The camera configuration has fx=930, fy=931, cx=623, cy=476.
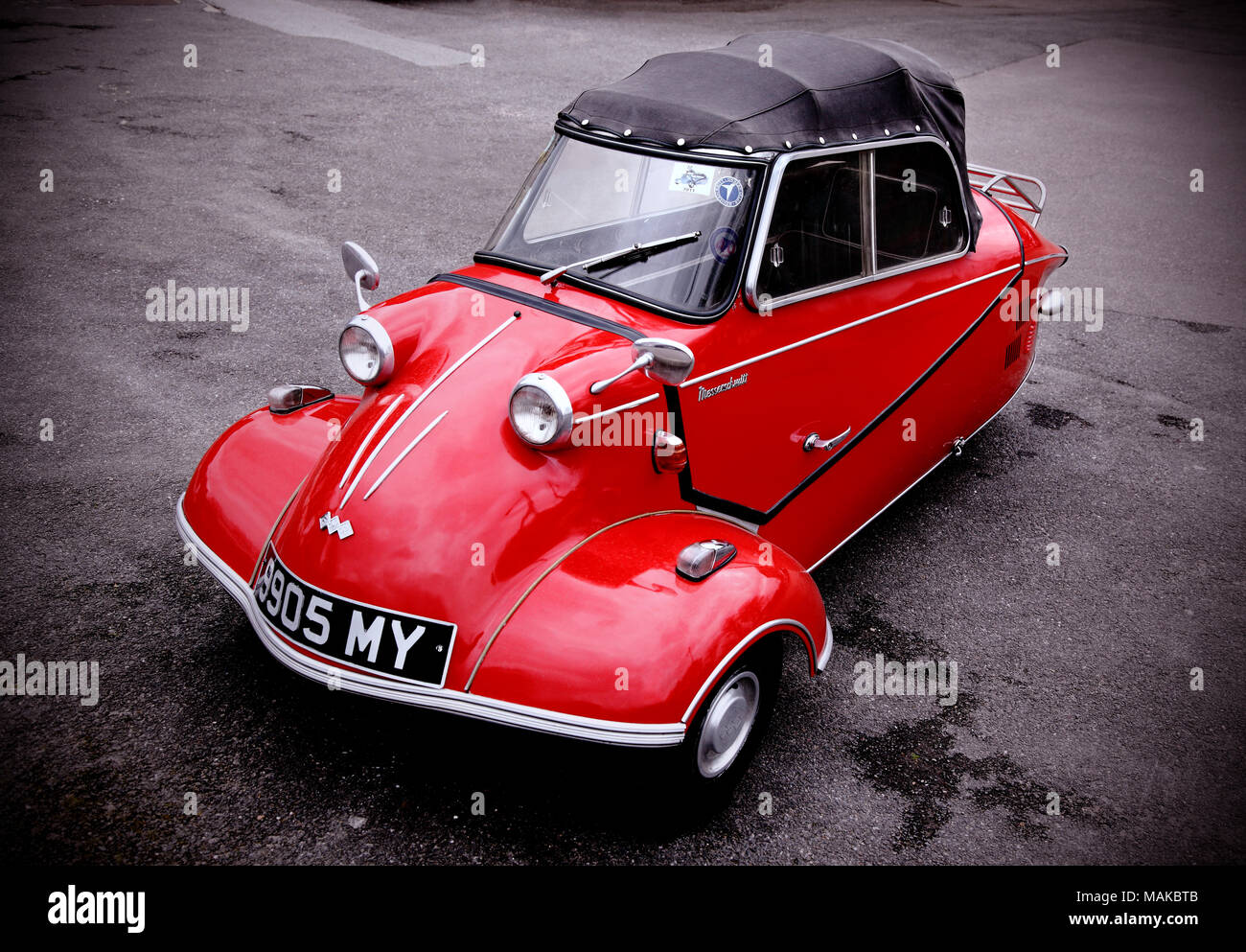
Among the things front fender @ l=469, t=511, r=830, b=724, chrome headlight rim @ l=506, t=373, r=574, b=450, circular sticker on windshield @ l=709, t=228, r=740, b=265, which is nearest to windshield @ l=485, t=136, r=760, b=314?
circular sticker on windshield @ l=709, t=228, r=740, b=265

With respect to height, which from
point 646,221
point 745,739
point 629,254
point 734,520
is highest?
point 646,221

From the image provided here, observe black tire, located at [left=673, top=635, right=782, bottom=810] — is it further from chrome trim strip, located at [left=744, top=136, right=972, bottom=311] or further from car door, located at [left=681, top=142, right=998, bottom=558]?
chrome trim strip, located at [left=744, top=136, right=972, bottom=311]

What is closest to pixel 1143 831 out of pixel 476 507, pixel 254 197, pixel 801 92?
pixel 476 507

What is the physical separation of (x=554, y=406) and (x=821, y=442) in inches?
58.1

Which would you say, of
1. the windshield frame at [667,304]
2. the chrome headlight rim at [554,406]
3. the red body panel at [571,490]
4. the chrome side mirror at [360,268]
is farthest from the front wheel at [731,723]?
the chrome side mirror at [360,268]

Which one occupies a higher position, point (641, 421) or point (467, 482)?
point (641, 421)

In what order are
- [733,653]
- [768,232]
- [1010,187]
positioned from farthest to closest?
[1010,187], [768,232], [733,653]

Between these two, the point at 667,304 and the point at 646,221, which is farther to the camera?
the point at 646,221

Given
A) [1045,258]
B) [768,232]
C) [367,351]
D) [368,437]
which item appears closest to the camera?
[368,437]

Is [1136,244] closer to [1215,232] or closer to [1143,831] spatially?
[1215,232]

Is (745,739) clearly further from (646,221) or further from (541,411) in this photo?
(646,221)

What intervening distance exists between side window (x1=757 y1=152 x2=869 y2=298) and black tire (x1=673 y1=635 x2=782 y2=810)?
1.41 metres

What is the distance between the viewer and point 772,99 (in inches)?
148

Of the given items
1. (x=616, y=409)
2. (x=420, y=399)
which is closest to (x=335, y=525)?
(x=420, y=399)
